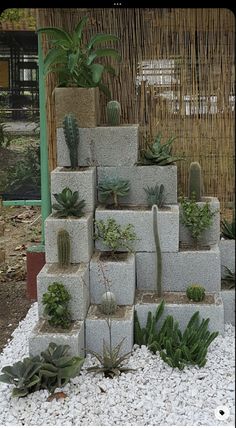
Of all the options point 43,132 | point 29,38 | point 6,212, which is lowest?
point 6,212

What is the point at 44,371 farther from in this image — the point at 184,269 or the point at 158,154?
the point at 158,154

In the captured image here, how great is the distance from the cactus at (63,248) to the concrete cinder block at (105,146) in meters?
0.41

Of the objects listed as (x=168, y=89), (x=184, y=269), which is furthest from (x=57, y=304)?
(x=168, y=89)

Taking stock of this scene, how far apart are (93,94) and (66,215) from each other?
22.2 inches

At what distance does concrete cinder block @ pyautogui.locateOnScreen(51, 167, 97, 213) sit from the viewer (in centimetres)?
249

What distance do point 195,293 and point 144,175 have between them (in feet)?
1.94

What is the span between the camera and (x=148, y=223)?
254cm

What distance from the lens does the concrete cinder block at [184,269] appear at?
257 centimetres

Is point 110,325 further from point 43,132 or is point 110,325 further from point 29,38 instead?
point 29,38

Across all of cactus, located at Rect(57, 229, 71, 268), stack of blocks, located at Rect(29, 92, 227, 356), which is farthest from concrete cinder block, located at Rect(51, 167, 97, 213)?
cactus, located at Rect(57, 229, 71, 268)

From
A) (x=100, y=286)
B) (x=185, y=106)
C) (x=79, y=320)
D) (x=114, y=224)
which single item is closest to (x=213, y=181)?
(x=185, y=106)

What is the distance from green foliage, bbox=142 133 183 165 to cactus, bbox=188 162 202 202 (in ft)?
0.30
